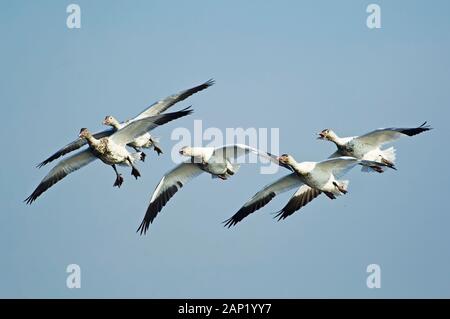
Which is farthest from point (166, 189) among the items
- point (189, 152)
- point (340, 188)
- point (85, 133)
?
point (340, 188)

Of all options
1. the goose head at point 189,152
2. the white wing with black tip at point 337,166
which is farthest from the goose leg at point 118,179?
the white wing with black tip at point 337,166

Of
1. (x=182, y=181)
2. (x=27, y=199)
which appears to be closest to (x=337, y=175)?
(x=182, y=181)

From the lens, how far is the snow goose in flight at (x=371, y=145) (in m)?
16.0

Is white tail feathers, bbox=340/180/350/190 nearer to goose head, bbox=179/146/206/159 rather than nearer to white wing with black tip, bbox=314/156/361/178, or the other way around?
white wing with black tip, bbox=314/156/361/178

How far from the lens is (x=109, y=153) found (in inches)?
643

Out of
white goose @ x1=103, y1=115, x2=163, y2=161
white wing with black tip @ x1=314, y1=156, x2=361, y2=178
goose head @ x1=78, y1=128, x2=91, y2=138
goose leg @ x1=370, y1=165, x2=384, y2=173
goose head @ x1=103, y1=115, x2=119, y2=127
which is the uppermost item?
goose head @ x1=103, y1=115, x2=119, y2=127

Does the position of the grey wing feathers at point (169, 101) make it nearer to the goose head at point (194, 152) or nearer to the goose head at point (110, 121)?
the goose head at point (110, 121)

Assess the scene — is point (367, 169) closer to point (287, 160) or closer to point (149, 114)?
point (287, 160)

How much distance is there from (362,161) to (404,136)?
4.51 feet

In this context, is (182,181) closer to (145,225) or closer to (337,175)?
(145,225)

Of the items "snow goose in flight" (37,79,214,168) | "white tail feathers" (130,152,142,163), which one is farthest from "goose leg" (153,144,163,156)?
"white tail feathers" (130,152,142,163)

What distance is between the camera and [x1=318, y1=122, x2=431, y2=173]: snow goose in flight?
16000mm

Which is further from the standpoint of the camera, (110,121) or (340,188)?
(110,121)

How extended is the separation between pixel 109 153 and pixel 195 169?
1.36 metres
